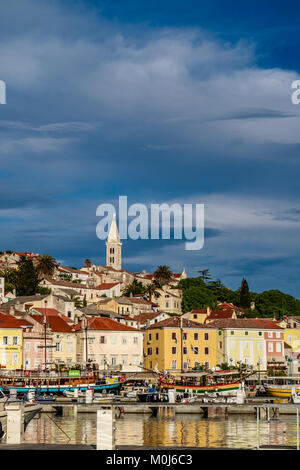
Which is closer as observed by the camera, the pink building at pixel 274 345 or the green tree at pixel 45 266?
the pink building at pixel 274 345

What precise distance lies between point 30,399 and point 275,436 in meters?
24.8

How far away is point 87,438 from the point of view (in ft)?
143

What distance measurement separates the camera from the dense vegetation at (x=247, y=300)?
173 metres

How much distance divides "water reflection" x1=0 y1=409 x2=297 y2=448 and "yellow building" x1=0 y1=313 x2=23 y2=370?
4200 cm

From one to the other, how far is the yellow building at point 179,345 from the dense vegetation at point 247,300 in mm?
49193

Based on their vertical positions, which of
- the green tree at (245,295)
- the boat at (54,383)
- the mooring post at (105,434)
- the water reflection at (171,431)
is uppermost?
the green tree at (245,295)

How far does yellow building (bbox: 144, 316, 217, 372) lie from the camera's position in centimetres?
11369

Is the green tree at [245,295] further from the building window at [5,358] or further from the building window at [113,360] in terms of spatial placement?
the building window at [5,358]

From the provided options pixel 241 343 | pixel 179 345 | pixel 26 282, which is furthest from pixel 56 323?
pixel 26 282

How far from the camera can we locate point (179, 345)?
11469cm

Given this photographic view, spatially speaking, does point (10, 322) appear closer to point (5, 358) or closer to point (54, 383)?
point (5, 358)

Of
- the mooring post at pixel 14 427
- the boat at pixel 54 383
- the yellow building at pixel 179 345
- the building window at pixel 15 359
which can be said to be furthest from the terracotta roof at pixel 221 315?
the mooring post at pixel 14 427

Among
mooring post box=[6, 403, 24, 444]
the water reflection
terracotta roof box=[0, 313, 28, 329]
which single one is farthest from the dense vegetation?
mooring post box=[6, 403, 24, 444]
